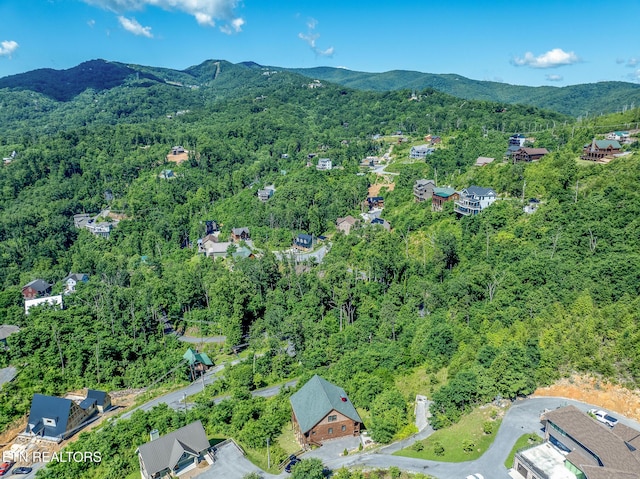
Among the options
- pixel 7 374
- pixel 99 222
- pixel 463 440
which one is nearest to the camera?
pixel 463 440

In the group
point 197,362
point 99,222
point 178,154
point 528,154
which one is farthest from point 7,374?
point 178,154

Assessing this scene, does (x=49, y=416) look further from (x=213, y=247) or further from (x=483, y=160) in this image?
(x=483, y=160)

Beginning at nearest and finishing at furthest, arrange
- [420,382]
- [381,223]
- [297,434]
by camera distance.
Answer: [297,434]
[420,382]
[381,223]

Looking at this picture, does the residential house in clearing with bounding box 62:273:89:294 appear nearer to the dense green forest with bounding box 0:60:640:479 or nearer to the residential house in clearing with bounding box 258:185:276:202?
the dense green forest with bounding box 0:60:640:479

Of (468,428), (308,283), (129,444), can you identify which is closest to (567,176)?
(308,283)

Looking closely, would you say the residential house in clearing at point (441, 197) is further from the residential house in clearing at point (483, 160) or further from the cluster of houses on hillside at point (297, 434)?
the cluster of houses on hillside at point (297, 434)

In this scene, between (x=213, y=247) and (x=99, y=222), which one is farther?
(x=99, y=222)

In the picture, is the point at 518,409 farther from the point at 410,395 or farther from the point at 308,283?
the point at 308,283
